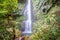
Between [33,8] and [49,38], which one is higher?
[33,8]

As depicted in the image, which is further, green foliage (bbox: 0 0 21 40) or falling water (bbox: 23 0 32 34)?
falling water (bbox: 23 0 32 34)

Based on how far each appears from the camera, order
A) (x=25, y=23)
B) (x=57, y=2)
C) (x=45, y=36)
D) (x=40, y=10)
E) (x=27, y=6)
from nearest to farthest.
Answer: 1. (x=45, y=36)
2. (x=57, y=2)
3. (x=40, y=10)
4. (x=25, y=23)
5. (x=27, y=6)

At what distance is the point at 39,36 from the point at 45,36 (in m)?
0.36

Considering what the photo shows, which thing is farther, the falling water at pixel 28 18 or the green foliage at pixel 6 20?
the falling water at pixel 28 18

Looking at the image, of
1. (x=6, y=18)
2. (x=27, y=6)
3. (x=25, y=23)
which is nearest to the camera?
(x=6, y=18)

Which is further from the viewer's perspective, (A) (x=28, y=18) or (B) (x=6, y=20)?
(A) (x=28, y=18)

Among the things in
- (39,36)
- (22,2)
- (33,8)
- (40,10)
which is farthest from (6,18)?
(22,2)

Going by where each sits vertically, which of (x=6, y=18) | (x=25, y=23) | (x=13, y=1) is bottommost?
(x=25, y=23)

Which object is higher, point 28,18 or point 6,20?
point 6,20

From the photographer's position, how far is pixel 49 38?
28.2 ft

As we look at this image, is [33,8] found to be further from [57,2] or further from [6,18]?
[6,18]

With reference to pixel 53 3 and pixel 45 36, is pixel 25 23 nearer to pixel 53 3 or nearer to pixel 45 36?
pixel 53 3

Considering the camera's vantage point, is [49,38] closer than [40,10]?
Yes

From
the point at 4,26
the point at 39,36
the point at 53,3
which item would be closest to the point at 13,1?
the point at 4,26
